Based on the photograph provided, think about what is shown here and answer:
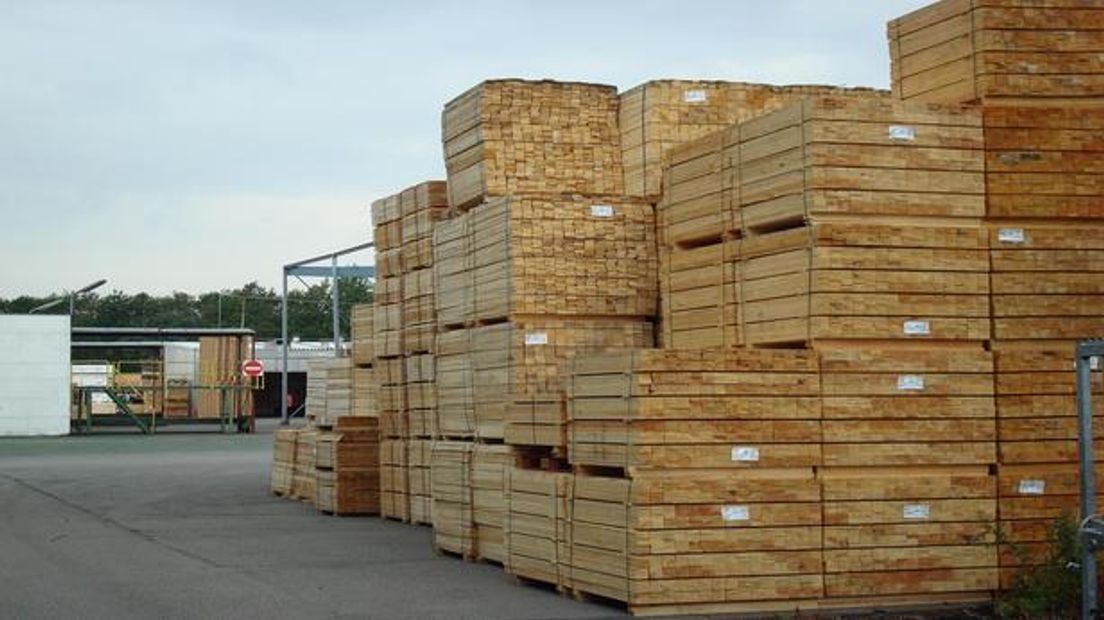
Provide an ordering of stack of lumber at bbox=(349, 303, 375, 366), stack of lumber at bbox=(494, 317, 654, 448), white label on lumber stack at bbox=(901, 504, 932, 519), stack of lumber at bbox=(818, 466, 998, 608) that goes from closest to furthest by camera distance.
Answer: stack of lumber at bbox=(818, 466, 998, 608)
white label on lumber stack at bbox=(901, 504, 932, 519)
stack of lumber at bbox=(494, 317, 654, 448)
stack of lumber at bbox=(349, 303, 375, 366)

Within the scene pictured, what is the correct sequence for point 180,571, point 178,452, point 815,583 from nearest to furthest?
point 815,583, point 180,571, point 178,452

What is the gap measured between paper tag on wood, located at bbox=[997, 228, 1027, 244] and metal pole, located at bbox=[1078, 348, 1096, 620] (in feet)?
5.62

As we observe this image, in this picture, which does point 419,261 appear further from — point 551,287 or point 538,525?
point 538,525

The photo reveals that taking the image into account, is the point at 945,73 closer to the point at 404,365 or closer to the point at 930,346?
the point at 930,346

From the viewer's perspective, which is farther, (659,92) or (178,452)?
(178,452)

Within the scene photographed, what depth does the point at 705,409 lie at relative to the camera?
10.4m

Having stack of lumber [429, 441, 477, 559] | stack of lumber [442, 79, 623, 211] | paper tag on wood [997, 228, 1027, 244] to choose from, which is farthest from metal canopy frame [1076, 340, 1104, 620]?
stack of lumber [429, 441, 477, 559]

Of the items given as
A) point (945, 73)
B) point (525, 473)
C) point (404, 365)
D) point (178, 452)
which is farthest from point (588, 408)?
point (178, 452)

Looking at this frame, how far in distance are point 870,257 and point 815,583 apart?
7.60ft

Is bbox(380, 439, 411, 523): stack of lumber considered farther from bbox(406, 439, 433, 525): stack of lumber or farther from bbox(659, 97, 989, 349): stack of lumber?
bbox(659, 97, 989, 349): stack of lumber

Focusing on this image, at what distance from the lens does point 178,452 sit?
3541 centimetres

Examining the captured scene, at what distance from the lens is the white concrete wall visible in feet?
153

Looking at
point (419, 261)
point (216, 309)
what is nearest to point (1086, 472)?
point (419, 261)

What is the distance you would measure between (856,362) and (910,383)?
0.45 m
